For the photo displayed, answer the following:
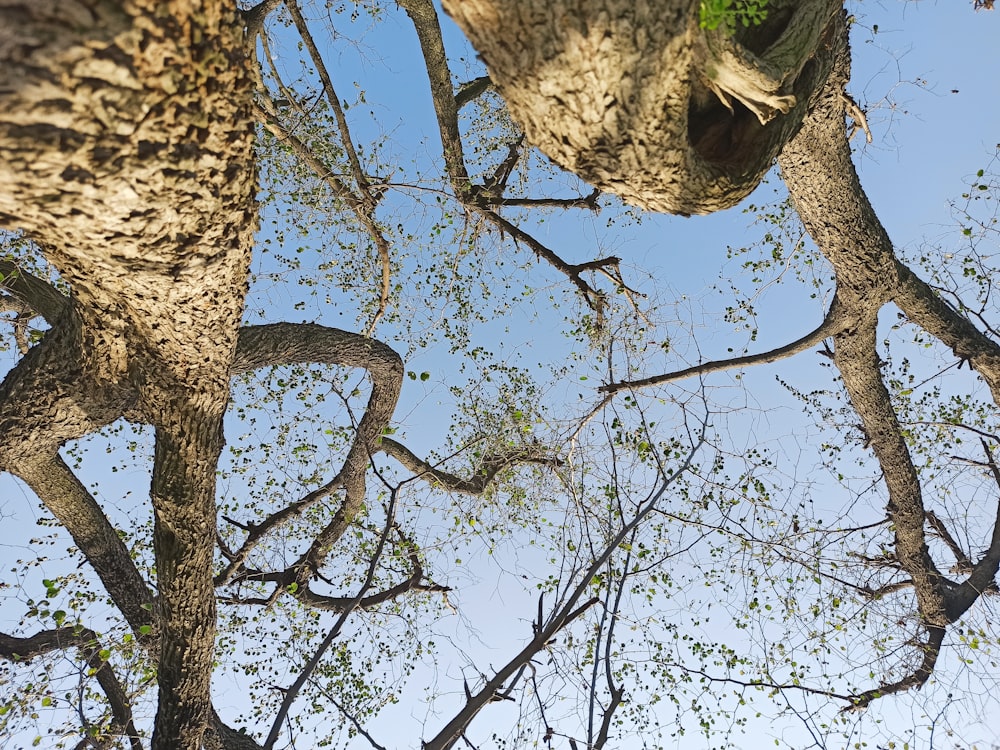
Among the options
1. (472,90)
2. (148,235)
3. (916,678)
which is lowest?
(148,235)

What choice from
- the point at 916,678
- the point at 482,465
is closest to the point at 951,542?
the point at 916,678

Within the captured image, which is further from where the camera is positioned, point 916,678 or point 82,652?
point 916,678

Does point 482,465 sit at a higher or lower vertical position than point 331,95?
lower

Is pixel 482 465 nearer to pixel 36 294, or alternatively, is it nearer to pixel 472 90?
pixel 472 90

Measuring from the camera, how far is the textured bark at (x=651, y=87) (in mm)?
1988

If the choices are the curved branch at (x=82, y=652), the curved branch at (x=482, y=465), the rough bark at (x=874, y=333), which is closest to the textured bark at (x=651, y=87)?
the rough bark at (x=874, y=333)

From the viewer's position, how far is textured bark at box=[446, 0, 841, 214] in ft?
6.52

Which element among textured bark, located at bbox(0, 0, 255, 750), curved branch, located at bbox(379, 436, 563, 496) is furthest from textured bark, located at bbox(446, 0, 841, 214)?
curved branch, located at bbox(379, 436, 563, 496)

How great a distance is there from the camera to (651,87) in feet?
7.19

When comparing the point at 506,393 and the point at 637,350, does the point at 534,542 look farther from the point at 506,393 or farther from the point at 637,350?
the point at 637,350

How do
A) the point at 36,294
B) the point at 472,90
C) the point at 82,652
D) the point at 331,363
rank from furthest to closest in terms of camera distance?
the point at 472,90 → the point at 331,363 → the point at 82,652 → the point at 36,294

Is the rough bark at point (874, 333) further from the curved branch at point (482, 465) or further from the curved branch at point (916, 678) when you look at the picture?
the curved branch at point (482, 465)

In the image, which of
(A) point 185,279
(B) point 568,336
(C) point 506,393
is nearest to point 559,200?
(B) point 568,336

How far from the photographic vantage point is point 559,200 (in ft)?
17.2
